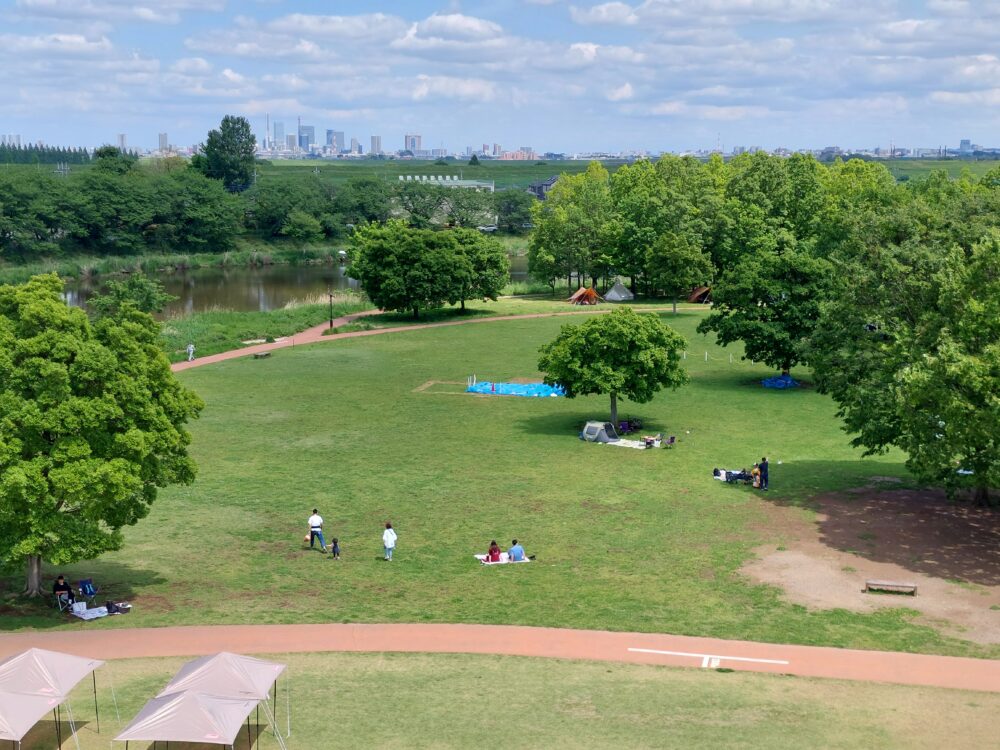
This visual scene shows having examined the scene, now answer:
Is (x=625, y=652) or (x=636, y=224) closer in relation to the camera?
(x=625, y=652)

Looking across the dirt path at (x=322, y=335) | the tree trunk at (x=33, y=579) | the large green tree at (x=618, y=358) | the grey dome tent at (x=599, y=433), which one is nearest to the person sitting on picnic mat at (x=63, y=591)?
the tree trunk at (x=33, y=579)

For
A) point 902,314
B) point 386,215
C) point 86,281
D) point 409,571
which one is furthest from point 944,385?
point 386,215

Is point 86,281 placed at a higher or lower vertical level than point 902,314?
lower

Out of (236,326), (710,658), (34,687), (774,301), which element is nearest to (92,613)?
(34,687)

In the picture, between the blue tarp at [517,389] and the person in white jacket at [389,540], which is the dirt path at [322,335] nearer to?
the blue tarp at [517,389]

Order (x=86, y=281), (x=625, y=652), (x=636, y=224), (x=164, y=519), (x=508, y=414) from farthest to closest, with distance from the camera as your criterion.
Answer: (x=86, y=281)
(x=636, y=224)
(x=508, y=414)
(x=164, y=519)
(x=625, y=652)

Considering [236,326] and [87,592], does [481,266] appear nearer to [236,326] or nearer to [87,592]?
[236,326]

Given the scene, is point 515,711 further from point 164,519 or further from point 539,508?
point 164,519
